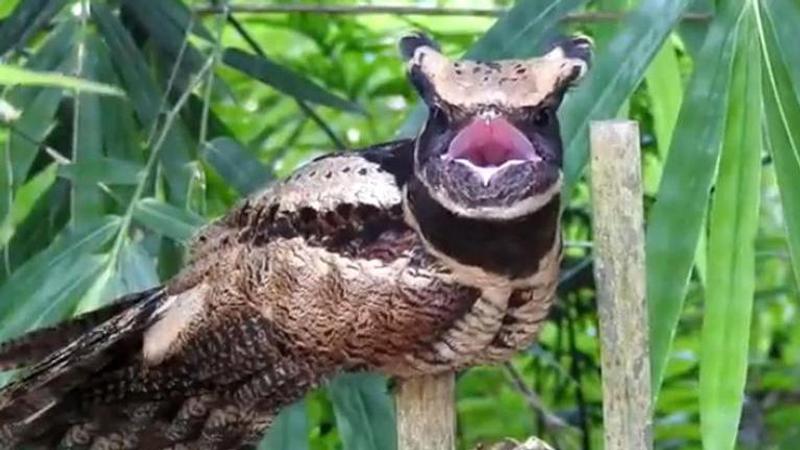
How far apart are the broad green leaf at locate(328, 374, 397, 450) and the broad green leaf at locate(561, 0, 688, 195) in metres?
0.21

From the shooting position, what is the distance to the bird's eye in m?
0.76

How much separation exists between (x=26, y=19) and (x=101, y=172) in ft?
0.64

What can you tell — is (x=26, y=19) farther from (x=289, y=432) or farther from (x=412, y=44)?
(x=412, y=44)

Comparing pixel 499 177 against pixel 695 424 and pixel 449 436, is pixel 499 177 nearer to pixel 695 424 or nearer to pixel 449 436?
pixel 449 436

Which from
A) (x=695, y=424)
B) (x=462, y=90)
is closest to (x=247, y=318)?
(x=462, y=90)

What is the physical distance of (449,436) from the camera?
2.81 feet

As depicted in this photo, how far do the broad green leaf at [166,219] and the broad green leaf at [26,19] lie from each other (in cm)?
23

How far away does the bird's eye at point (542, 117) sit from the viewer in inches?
30.0

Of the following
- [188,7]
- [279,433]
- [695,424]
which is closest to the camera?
[279,433]

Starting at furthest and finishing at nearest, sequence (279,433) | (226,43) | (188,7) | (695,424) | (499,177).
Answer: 1. (695,424)
2. (226,43)
3. (188,7)
4. (279,433)
5. (499,177)

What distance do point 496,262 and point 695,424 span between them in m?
1.00

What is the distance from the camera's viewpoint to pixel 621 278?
760 mm

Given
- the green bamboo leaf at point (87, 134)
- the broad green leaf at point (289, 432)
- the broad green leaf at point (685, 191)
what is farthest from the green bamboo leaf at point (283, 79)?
the broad green leaf at point (685, 191)

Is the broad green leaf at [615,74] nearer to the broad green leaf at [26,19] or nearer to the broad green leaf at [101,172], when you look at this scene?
the broad green leaf at [101,172]
